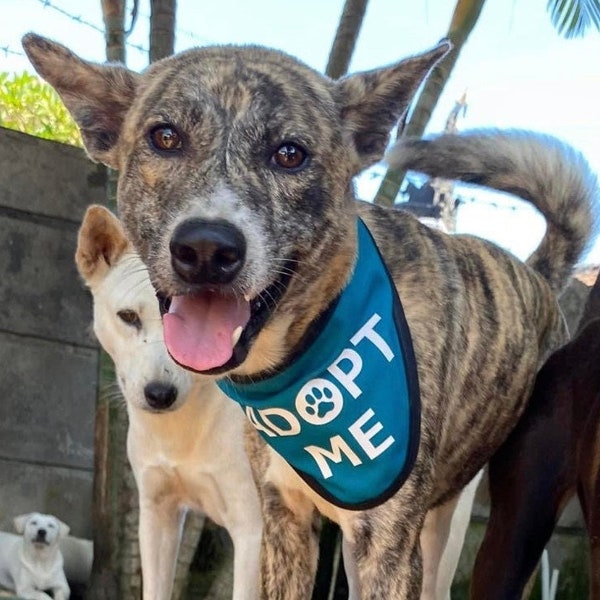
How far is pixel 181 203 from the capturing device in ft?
7.20

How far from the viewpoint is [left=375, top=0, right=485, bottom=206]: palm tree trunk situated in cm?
466

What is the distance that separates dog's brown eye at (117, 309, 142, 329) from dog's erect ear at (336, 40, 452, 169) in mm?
1476

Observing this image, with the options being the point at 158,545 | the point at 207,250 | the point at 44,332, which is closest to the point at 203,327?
the point at 207,250

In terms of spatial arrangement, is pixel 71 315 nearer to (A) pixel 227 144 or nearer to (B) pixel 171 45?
(B) pixel 171 45

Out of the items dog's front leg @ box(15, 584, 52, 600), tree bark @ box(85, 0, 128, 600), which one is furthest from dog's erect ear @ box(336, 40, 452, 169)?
dog's front leg @ box(15, 584, 52, 600)

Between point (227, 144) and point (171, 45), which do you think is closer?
point (227, 144)

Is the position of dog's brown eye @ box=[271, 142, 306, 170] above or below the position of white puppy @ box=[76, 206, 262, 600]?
above

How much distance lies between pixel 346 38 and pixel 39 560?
2.82m

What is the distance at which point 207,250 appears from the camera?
2068 mm

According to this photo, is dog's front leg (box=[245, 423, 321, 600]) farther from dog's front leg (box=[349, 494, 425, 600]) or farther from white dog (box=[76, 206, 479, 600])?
white dog (box=[76, 206, 479, 600])

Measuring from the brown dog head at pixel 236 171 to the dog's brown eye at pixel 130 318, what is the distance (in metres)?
1.22

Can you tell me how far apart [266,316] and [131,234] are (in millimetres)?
421

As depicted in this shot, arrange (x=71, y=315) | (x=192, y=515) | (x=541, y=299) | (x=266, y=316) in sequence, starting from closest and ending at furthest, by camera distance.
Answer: (x=266, y=316)
(x=541, y=299)
(x=192, y=515)
(x=71, y=315)

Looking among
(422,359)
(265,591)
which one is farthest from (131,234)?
(265,591)
